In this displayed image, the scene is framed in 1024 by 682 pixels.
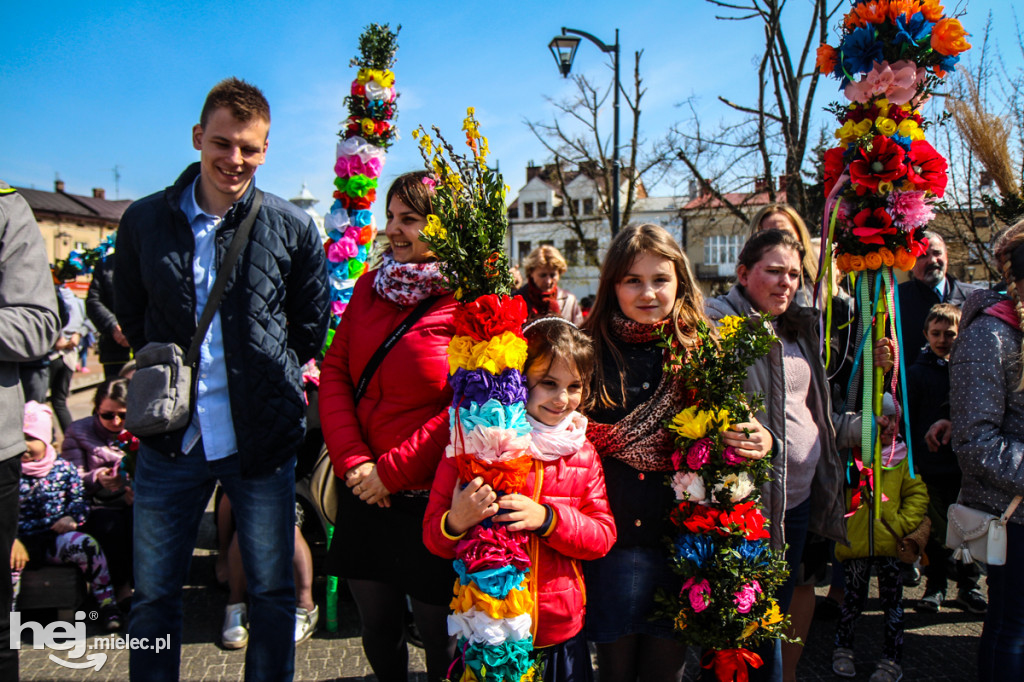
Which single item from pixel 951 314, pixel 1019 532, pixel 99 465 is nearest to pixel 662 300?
pixel 1019 532

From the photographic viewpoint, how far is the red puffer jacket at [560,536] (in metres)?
1.98

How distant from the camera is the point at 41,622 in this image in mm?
3637

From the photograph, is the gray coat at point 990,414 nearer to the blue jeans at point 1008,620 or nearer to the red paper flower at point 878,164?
the blue jeans at point 1008,620

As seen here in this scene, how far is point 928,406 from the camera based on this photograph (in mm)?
4027

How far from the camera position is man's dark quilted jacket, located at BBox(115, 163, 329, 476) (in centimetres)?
236

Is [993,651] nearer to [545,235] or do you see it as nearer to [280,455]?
[280,455]

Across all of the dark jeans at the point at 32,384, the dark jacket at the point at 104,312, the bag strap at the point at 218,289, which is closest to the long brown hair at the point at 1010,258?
the bag strap at the point at 218,289

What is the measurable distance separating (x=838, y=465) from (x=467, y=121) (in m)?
2.03

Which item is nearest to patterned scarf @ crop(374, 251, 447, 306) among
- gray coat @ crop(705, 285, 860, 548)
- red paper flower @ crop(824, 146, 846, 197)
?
gray coat @ crop(705, 285, 860, 548)

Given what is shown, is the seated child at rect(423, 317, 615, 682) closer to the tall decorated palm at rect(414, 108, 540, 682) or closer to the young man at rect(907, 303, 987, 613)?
the tall decorated palm at rect(414, 108, 540, 682)

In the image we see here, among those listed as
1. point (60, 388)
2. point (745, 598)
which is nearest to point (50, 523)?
point (745, 598)

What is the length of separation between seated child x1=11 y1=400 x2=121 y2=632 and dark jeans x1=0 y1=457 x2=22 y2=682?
1.55m

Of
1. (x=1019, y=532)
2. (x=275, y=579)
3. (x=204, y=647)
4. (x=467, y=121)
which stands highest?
(x=467, y=121)

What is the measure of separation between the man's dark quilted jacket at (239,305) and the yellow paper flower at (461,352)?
2.78 feet
